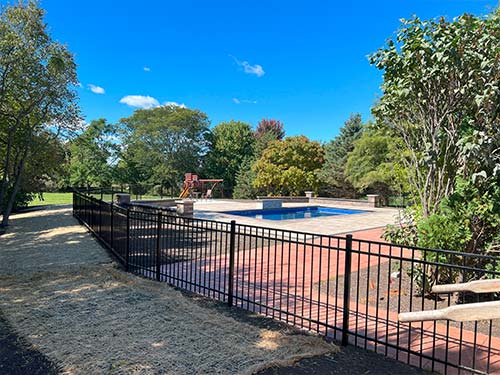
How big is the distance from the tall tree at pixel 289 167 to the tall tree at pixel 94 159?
18.2 meters

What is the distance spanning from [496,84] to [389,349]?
3.49 metres

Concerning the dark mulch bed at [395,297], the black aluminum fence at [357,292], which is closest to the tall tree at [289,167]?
the black aluminum fence at [357,292]

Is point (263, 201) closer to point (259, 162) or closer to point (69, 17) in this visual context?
point (259, 162)

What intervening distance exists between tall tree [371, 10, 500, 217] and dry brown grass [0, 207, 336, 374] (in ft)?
10.1

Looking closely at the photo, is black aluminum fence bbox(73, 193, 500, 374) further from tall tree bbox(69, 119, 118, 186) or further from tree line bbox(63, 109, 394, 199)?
tall tree bbox(69, 119, 118, 186)

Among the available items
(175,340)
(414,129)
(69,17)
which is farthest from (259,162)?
(175,340)

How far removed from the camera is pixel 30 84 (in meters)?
10.7

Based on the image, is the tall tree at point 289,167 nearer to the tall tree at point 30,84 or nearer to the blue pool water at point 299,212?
the blue pool water at point 299,212

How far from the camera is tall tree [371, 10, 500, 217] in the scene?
4289 millimetres

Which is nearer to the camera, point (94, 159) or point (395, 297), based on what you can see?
point (395, 297)

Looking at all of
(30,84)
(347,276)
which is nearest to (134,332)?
(347,276)

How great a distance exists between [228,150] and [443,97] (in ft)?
115

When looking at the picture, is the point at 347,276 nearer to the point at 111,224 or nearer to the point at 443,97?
the point at 443,97

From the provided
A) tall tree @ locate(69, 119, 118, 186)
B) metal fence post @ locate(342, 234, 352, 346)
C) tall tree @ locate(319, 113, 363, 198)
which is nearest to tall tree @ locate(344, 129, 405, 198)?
tall tree @ locate(319, 113, 363, 198)
